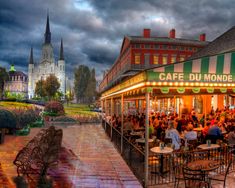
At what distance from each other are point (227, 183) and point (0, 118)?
12.5 meters

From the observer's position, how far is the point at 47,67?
157375 mm

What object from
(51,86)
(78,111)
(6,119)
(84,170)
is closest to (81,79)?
(51,86)

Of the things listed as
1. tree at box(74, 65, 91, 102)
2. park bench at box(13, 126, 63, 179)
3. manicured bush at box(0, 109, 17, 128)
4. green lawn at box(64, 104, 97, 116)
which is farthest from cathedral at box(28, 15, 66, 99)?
park bench at box(13, 126, 63, 179)

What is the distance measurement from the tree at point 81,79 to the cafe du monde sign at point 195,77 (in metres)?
73.4

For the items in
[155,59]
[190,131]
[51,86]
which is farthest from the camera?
[51,86]

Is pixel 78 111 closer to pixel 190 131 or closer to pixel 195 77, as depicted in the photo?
pixel 190 131

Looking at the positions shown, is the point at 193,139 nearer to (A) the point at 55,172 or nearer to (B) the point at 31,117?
(A) the point at 55,172

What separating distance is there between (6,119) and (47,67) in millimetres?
146695

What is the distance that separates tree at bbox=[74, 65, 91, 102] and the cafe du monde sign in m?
73.4

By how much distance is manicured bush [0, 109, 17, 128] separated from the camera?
1536 centimetres

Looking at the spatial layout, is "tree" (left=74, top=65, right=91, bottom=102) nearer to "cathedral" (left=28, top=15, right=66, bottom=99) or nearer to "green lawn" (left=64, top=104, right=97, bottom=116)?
"green lawn" (left=64, top=104, right=97, bottom=116)

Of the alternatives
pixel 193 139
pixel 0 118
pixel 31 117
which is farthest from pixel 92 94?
pixel 193 139

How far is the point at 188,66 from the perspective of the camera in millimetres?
7418

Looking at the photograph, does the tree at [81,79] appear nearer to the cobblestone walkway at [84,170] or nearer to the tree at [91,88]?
the tree at [91,88]
